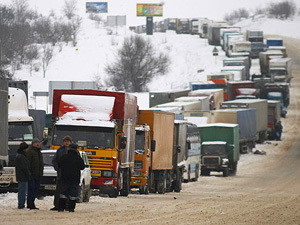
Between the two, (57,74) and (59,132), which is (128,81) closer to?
(57,74)

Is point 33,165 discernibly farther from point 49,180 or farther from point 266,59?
point 266,59

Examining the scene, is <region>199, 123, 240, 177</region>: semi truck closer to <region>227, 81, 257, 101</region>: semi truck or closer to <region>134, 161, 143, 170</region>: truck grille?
<region>134, 161, 143, 170</region>: truck grille

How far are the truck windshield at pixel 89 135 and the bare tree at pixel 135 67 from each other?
94.2 metres

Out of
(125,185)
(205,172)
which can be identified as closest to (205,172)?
(205,172)

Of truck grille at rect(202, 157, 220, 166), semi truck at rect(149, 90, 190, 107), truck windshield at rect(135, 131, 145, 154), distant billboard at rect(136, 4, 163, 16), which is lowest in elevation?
truck grille at rect(202, 157, 220, 166)

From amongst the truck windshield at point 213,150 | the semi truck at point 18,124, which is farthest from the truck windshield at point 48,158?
the truck windshield at point 213,150

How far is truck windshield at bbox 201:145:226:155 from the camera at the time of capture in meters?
45.6

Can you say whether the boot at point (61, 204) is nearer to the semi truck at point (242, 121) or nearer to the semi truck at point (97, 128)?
the semi truck at point (97, 128)

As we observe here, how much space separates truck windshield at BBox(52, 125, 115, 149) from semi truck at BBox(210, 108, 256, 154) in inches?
1229

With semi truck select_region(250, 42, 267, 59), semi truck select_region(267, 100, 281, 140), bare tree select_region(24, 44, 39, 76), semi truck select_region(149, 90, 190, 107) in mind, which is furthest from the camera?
semi truck select_region(250, 42, 267, 59)

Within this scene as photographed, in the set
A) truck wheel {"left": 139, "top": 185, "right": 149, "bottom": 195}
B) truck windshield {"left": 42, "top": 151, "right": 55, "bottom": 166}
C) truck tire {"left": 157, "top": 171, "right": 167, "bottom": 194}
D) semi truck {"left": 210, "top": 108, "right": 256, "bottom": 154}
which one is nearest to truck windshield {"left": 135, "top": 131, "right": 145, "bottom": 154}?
truck wheel {"left": 139, "top": 185, "right": 149, "bottom": 195}

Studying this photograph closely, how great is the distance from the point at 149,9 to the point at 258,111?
137756 millimetres

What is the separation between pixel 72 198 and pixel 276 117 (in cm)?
5401

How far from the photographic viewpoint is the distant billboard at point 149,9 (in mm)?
197875
